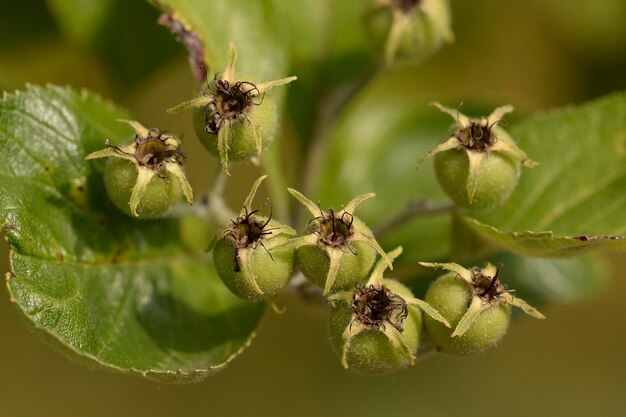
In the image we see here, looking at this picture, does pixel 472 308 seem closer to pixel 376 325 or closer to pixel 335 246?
pixel 376 325

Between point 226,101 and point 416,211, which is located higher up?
point 416,211

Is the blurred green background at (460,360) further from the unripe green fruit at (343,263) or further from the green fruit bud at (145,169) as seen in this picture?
the unripe green fruit at (343,263)

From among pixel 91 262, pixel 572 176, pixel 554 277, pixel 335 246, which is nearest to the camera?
pixel 335 246

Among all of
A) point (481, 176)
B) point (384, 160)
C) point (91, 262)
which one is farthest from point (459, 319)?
point (384, 160)

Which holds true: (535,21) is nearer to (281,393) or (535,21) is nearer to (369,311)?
(281,393)

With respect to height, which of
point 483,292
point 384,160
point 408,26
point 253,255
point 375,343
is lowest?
point 375,343

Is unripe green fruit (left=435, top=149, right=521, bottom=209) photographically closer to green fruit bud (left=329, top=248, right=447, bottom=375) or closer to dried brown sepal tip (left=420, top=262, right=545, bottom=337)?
dried brown sepal tip (left=420, top=262, right=545, bottom=337)
